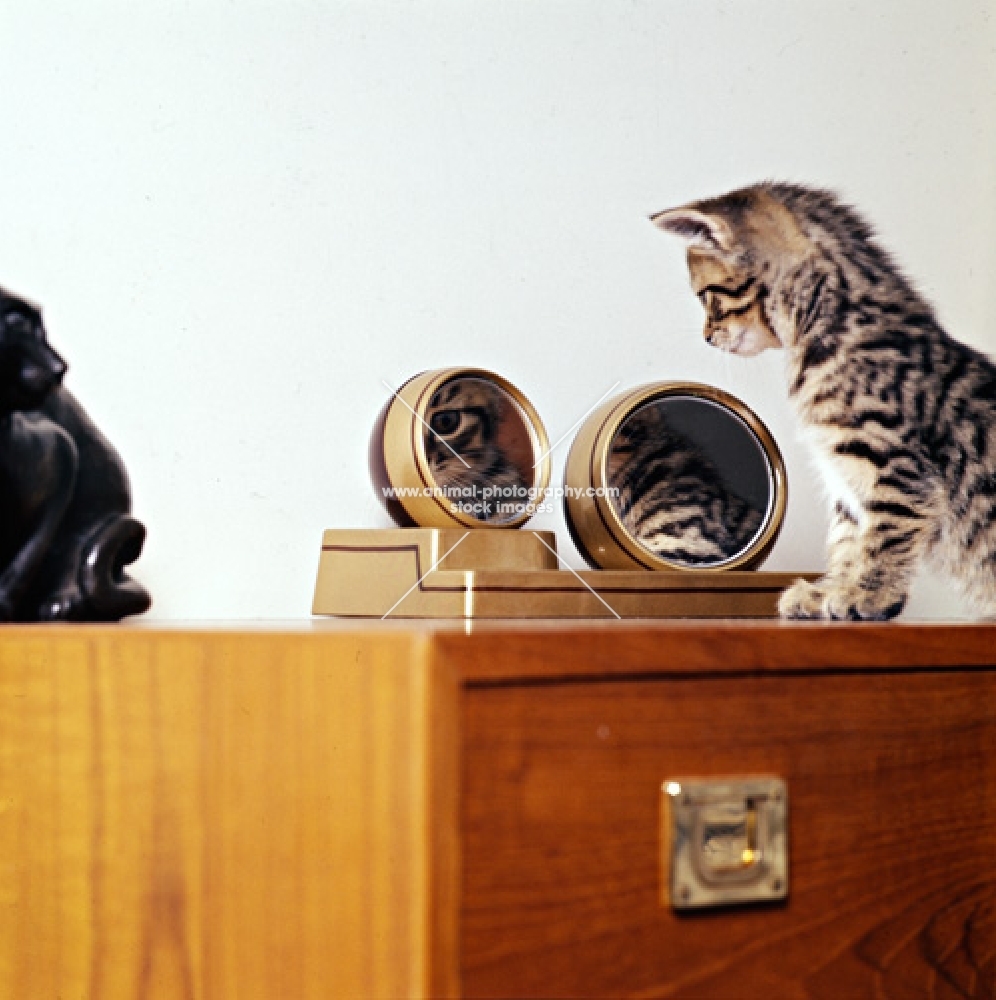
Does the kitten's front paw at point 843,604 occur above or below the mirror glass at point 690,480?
below

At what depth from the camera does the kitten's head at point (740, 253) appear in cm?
102

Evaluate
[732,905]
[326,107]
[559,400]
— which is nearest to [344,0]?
[326,107]

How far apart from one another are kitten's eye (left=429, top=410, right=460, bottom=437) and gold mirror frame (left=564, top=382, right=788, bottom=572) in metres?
0.10

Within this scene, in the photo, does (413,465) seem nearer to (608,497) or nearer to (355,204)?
(608,497)

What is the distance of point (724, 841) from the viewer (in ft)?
2.28

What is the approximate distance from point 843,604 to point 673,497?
0.18m

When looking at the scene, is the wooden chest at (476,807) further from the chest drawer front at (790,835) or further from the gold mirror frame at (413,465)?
the gold mirror frame at (413,465)

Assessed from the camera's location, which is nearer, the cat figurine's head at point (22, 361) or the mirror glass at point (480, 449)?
the cat figurine's head at point (22, 361)

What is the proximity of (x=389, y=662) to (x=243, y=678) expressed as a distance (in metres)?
0.11

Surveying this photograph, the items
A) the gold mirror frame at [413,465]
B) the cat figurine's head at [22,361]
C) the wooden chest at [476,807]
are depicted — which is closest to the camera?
the wooden chest at [476,807]

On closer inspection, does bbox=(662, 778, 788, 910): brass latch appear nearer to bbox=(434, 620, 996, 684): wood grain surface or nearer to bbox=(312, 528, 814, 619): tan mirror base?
bbox=(434, 620, 996, 684): wood grain surface

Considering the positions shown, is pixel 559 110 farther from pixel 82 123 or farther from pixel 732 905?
pixel 732 905

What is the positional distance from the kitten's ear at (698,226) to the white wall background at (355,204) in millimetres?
198

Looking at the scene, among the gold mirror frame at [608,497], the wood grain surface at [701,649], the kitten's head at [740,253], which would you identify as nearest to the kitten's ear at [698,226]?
the kitten's head at [740,253]
